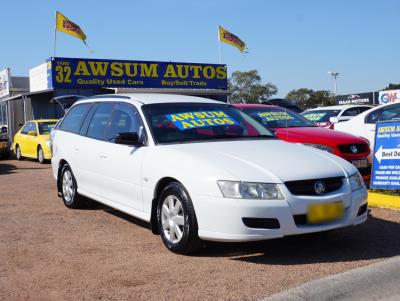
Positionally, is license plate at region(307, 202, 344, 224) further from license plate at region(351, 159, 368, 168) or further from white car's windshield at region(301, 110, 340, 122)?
white car's windshield at region(301, 110, 340, 122)

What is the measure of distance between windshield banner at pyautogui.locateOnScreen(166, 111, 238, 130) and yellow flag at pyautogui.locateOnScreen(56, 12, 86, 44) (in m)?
22.7

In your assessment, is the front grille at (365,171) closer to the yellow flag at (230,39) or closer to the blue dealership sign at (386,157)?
the blue dealership sign at (386,157)

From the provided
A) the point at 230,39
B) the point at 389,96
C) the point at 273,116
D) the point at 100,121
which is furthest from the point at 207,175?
the point at 389,96

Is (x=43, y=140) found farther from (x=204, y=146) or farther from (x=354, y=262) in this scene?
(x=354, y=262)

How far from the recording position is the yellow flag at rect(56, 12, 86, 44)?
2719 centimetres

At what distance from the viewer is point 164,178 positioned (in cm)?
536

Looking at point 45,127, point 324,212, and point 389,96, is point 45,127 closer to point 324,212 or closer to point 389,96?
point 324,212

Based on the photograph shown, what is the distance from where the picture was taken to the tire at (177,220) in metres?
4.97

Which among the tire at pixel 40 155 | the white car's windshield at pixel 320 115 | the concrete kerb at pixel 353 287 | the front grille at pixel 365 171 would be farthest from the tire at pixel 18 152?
the concrete kerb at pixel 353 287

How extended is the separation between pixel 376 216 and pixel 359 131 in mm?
3429

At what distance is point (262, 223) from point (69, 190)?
154 inches

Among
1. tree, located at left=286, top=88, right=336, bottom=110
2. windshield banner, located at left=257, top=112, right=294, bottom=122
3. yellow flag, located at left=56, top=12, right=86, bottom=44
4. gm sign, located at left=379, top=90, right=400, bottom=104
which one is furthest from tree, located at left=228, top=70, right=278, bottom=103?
windshield banner, located at left=257, top=112, right=294, bottom=122

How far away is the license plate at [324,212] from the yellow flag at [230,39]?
26.5m

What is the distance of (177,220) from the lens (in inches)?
203
